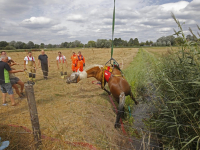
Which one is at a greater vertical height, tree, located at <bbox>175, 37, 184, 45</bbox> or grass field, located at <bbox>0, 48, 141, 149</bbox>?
tree, located at <bbox>175, 37, 184, 45</bbox>

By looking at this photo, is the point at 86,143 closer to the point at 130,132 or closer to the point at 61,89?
the point at 130,132

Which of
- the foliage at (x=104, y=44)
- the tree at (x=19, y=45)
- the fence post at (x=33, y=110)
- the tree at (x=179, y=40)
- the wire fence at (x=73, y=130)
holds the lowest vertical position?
the wire fence at (x=73, y=130)

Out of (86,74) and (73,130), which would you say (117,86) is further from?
(73,130)

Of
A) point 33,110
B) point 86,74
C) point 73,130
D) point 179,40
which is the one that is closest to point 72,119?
point 73,130

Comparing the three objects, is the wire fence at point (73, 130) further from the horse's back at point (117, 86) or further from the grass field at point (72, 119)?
the horse's back at point (117, 86)

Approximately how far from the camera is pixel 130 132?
15.3ft

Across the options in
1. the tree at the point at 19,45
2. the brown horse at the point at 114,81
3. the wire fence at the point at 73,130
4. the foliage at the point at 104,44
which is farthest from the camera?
the foliage at the point at 104,44

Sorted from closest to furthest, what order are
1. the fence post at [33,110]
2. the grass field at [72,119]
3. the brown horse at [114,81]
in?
the fence post at [33,110] → the grass field at [72,119] → the brown horse at [114,81]

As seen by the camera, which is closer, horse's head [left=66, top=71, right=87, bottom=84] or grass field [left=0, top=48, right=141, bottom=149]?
grass field [left=0, top=48, right=141, bottom=149]

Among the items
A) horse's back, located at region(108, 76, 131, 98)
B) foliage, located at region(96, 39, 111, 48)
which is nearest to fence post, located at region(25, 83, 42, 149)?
horse's back, located at region(108, 76, 131, 98)

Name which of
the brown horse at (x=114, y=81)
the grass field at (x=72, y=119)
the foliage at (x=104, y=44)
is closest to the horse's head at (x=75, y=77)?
the brown horse at (x=114, y=81)

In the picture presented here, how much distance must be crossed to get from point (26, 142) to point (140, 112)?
4537 mm

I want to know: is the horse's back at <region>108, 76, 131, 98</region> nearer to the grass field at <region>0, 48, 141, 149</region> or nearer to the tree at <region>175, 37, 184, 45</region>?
the grass field at <region>0, 48, 141, 149</region>

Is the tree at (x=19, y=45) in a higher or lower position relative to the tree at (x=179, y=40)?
higher
